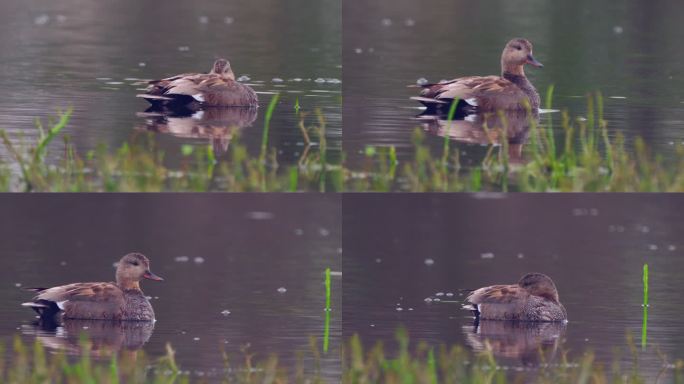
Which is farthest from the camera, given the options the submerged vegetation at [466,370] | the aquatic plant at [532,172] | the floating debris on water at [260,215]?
the floating debris on water at [260,215]

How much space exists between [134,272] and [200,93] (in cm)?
172

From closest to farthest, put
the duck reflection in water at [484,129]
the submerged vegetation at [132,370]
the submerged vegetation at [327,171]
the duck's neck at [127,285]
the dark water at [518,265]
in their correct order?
the submerged vegetation at [132,370] → the submerged vegetation at [327,171] → the dark water at [518,265] → the duck reflection in water at [484,129] → the duck's neck at [127,285]

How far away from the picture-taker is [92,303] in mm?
12945

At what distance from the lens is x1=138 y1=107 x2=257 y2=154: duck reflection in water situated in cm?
1266

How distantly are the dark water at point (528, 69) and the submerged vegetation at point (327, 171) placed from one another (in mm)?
355

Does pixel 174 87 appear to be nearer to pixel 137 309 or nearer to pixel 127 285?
pixel 127 285

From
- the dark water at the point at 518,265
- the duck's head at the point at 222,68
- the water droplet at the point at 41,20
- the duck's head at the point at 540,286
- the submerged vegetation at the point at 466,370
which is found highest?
the water droplet at the point at 41,20

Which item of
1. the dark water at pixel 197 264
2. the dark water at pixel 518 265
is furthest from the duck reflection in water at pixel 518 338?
the dark water at pixel 197 264

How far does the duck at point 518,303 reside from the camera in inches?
501

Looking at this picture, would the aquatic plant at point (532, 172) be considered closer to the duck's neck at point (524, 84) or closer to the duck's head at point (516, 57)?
the duck's neck at point (524, 84)

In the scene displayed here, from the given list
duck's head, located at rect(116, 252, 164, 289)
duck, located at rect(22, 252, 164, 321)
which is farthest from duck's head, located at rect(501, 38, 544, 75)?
duck, located at rect(22, 252, 164, 321)

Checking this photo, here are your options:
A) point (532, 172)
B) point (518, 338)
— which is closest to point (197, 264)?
point (518, 338)

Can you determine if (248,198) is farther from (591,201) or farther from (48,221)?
(591,201)

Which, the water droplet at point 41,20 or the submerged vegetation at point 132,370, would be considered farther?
the water droplet at point 41,20
